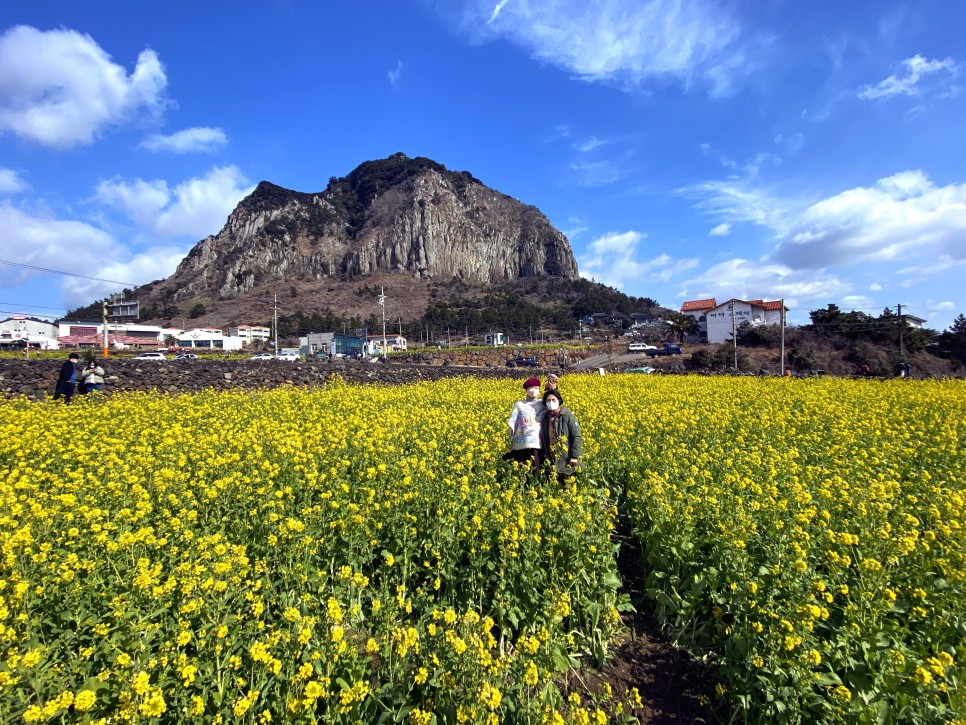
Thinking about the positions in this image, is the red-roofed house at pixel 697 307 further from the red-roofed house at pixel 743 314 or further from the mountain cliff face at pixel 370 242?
the mountain cliff face at pixel 370 242

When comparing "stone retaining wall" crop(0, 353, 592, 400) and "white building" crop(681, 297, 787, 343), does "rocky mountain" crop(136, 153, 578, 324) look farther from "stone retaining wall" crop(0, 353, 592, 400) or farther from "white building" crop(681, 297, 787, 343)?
"stone retaining wall" crop(0, 353, 592, 400)

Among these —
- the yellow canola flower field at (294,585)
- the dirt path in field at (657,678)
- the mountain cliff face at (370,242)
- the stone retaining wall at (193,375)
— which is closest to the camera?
the yellow canola flower field at (294,585)

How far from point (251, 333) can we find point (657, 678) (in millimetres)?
92902

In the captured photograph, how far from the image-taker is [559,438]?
19.6ft

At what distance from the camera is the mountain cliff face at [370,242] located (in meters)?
145

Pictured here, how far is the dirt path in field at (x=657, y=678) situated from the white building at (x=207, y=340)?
80421 mm

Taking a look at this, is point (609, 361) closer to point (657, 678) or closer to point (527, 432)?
point (527, 432)

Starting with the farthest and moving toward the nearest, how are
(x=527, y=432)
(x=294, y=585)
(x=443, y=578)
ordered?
(x=527, y=432) → (x=443, y=578) → (x=294, y=585)

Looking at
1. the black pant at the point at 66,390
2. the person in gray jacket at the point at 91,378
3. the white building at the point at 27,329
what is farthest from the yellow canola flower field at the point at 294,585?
the white building at the point at 27,329

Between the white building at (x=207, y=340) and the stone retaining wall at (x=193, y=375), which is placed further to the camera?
the white building at (x=207, y=340)

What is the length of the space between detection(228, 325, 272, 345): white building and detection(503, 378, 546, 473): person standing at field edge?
82.6 m

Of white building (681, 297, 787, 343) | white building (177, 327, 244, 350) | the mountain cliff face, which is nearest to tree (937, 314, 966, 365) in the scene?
white building (681, 297, 787, 343)

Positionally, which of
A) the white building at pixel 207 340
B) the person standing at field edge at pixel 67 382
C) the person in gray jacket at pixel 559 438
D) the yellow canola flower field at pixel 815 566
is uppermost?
the white building at pixel 207 340

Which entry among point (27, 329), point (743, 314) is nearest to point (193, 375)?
point (743, 314)
